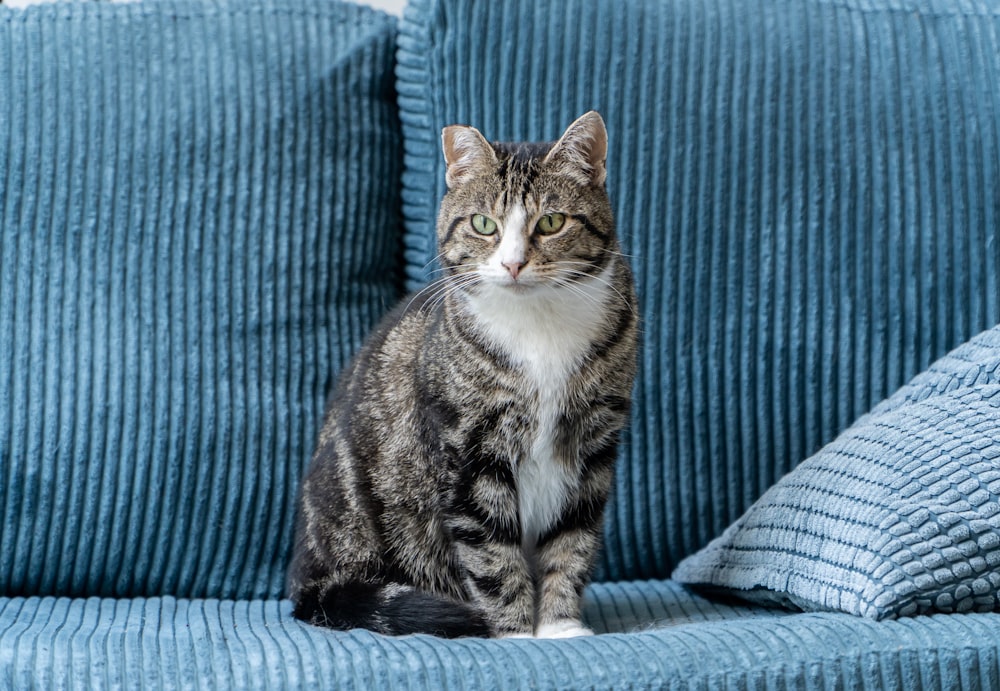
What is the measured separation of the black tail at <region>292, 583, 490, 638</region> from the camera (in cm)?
124

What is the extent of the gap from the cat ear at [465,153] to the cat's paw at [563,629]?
554 mm

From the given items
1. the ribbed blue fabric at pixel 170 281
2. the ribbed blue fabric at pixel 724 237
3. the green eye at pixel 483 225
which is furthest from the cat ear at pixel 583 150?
the ribbed blue fabric at pixel 170 281

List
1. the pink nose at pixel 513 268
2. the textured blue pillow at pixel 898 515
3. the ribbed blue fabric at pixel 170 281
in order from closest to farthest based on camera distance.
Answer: the textured blue pillow at pixel 898 515 → the pink nose at pixel 513 268 → the ribbed blue fabric at pixel 170 281

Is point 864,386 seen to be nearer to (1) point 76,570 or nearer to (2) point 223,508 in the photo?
(2) point 223,508

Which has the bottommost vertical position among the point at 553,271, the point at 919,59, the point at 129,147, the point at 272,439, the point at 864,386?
the point at 272,439

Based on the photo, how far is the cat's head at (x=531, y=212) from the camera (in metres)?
1.29

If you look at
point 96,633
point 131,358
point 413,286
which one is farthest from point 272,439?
point 96,633

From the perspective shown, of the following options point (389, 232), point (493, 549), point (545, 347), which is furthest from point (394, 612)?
point (389, 232)

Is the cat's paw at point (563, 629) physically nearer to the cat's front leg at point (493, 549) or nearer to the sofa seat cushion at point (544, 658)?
the cat's front leg at point (493, 549)

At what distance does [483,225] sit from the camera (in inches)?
52.6

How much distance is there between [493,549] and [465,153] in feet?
1.60

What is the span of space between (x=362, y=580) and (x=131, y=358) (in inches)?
19.1

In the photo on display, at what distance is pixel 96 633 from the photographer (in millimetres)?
1188

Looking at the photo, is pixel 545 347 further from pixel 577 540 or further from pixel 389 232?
pixel 389 232
